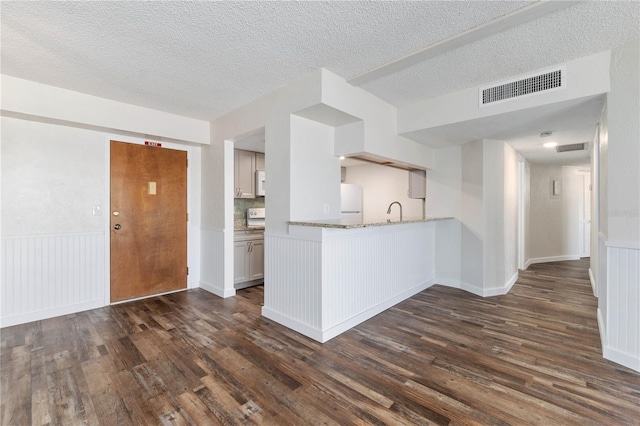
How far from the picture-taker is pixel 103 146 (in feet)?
11.6

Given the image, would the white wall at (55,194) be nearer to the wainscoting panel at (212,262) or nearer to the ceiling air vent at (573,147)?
the wainscoting panel at (212,262)

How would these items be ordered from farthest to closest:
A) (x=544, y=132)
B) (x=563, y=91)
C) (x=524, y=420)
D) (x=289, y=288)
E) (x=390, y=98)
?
1. (x=544, y=132)
2. (x=390, y=98)
3. (x=289, y=288)
4. (x=563, y=91)
5. (x=524, y=420)

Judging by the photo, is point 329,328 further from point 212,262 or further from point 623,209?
point 623,209

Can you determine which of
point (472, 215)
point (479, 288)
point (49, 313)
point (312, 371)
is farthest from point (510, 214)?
point (49, 313)

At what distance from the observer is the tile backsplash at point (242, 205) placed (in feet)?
16.0

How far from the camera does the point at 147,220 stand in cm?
387

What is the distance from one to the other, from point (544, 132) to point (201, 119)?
4.57 metres

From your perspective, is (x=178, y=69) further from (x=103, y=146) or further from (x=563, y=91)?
(x=563, y=91)

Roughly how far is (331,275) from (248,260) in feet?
6.65

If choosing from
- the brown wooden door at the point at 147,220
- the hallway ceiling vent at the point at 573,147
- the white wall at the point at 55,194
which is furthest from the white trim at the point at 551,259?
the white wall at the point at 55,194

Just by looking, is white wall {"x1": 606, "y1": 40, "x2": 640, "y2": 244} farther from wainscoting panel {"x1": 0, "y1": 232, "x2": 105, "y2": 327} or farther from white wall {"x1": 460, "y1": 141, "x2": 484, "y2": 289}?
wainscoting panel {"x1": 0, "y1": 232, "x2": 105, "y2": 327}

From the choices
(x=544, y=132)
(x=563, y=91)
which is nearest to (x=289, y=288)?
(x=563, y=91)

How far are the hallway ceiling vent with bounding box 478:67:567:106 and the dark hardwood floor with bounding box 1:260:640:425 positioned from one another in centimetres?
231

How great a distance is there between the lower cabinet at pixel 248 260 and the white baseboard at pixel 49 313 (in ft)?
5.43
